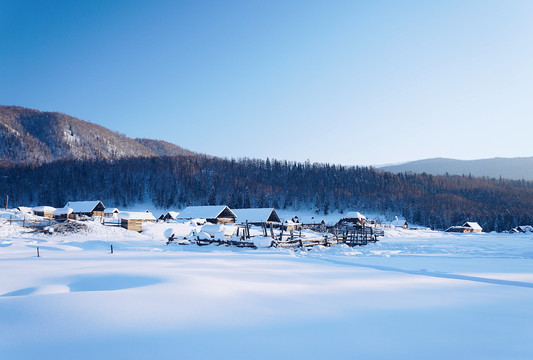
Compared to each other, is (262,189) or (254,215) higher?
(262,189)

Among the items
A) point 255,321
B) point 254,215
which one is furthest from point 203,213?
point 255,321

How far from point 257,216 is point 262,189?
217ft

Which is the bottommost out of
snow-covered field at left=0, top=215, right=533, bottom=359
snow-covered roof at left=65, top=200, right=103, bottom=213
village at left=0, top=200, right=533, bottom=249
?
village at left=0, top=200, right=533, bottom=249

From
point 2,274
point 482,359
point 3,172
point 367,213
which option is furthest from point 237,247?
point 3,172

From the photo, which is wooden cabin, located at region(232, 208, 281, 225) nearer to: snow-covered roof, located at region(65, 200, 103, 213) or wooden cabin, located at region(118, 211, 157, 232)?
wooden cabin, located at region(118, 211, 157, 232)

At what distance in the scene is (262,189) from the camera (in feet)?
419

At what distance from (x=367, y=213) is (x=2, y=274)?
122 metres

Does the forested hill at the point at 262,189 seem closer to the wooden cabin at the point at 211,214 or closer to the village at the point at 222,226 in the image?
the village at the point at 222,226

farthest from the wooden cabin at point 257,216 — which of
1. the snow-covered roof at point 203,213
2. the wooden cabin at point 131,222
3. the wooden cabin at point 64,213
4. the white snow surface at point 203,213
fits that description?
the wooden cabin at point 64,213

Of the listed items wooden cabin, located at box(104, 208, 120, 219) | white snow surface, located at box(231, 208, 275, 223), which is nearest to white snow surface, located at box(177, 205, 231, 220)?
white snow surface, located at box(231, 208, 275, 223)

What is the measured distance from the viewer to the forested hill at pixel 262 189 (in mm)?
118812

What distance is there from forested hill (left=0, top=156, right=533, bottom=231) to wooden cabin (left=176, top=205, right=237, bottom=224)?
181 feet

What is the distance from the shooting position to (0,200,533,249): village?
96.6 ft

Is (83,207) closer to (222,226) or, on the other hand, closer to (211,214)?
(211,214)
